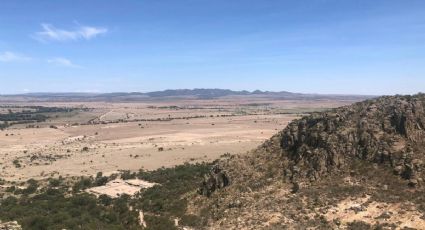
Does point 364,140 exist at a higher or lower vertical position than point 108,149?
higher

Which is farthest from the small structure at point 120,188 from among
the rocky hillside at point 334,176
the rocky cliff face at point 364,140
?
the rocky cliff face at point 364,140

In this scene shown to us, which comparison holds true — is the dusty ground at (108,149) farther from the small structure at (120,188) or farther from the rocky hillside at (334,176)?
the rocky hillside at (334,176)

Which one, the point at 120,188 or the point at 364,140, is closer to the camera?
the point at 364,140

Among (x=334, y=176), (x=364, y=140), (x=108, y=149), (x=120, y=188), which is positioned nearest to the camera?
(x=334, y=176)

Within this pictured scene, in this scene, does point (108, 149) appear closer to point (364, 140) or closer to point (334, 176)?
point (364, 140)

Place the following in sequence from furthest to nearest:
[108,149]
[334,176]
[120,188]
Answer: [108,149] < [120,188] < [334,176]

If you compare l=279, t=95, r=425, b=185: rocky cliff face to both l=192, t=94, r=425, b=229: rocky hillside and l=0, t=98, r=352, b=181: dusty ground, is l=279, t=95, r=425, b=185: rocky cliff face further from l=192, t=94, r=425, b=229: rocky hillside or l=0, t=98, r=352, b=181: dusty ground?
l=0, t=98, r=352, b=181: dusty ground

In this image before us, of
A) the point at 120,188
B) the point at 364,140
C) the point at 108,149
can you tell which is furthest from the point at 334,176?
the point at 108,149
